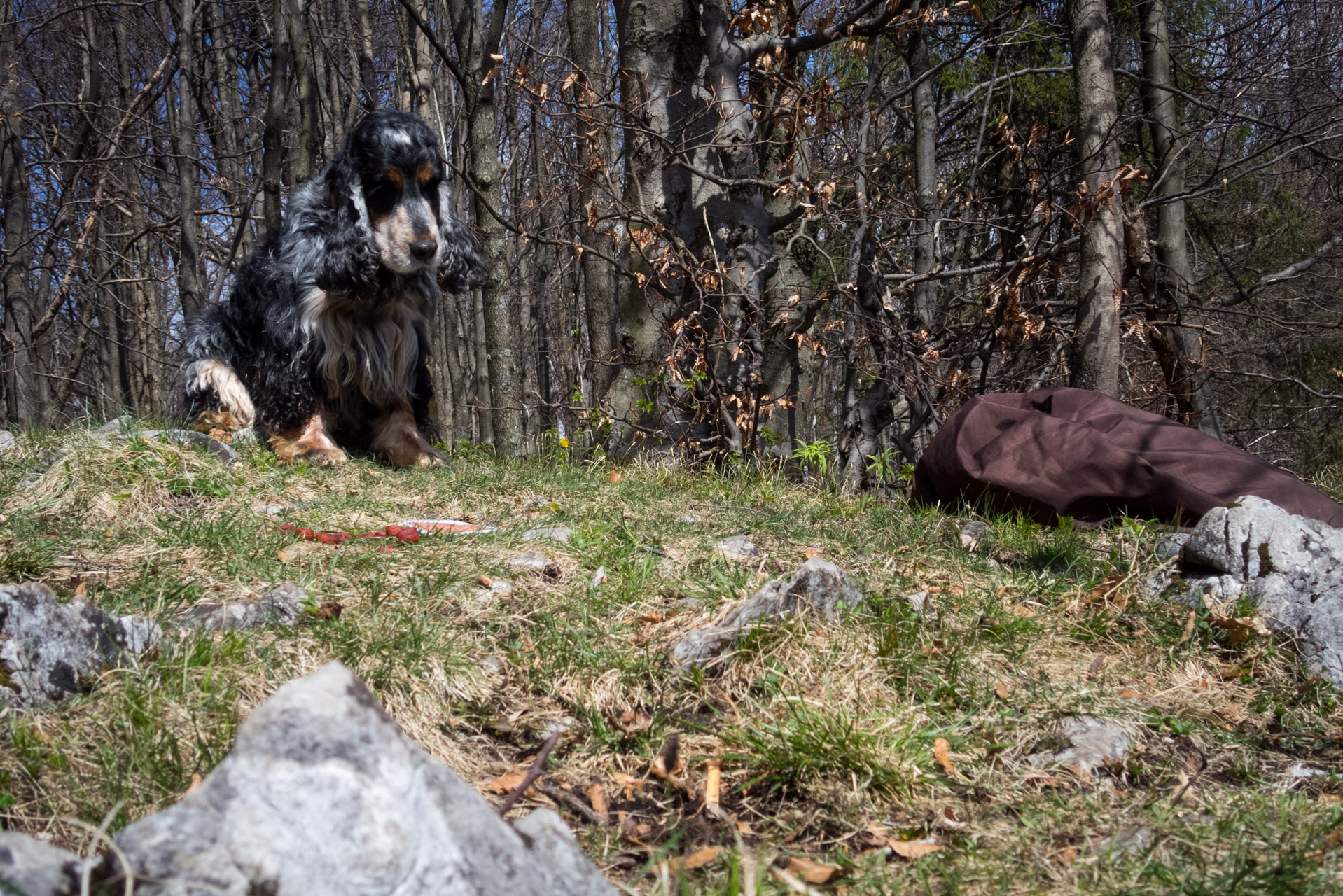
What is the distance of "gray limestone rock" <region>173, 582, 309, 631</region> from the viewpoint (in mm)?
2248

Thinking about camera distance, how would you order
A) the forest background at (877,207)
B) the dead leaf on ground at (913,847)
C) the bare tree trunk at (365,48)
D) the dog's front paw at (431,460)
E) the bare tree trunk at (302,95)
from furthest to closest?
the bare tree trunk at (365,48) < the bare tree trunk at (302,95) < the forest background at (877,207) < the dog's front paw at (431,460) < the dead leaf on ground at (913,847)

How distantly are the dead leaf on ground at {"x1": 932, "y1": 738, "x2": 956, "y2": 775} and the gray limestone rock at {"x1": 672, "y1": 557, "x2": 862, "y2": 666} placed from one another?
20.3 inches

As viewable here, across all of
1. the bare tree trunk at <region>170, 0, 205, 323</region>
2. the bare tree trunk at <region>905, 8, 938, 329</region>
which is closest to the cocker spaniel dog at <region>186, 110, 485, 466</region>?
the bare tree trunk at <region>905, 8, 938, 329</region>

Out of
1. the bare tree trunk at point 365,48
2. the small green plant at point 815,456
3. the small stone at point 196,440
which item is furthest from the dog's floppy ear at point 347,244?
the bare tree trunk at point 365,48

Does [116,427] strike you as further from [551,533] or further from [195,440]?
[551,533]

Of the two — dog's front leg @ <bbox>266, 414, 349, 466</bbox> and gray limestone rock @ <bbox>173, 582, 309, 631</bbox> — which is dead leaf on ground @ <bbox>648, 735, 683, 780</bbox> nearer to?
gray limestone rock @ <bbox>173, 582, 309, 631</bbox>

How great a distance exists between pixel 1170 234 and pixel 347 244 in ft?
20.5

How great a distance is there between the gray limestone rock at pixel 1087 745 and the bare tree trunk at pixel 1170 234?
16.3ft

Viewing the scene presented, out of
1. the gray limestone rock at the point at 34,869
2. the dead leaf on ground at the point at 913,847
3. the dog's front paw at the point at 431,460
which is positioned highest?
the dog's front paw at the point at 431,460

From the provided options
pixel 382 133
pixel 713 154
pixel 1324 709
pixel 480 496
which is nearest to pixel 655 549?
pixel 480 496

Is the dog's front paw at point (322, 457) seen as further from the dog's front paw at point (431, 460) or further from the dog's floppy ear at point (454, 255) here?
the dog's floppy ear at point (454, 255)

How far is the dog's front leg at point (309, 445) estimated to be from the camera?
471 cm

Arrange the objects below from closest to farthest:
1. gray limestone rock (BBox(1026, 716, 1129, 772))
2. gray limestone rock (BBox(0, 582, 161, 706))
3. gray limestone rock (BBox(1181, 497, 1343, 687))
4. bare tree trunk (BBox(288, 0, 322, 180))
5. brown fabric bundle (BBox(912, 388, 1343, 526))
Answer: gray limestone rock (BBox(0, 582, 161, 706)), gray limestone rock (BBox(1026, 716, 1129, 772)), gray limestone rock (BBox(1181, 497, 1343, 687)), brown fabric bundle (BBox(912, 388, 1343, 526)), bare tree trunk (BBox(288, 0, 322, 180))

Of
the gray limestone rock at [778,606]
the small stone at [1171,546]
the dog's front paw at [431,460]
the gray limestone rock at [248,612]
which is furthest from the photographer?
the dog's front paw at [431,460]
